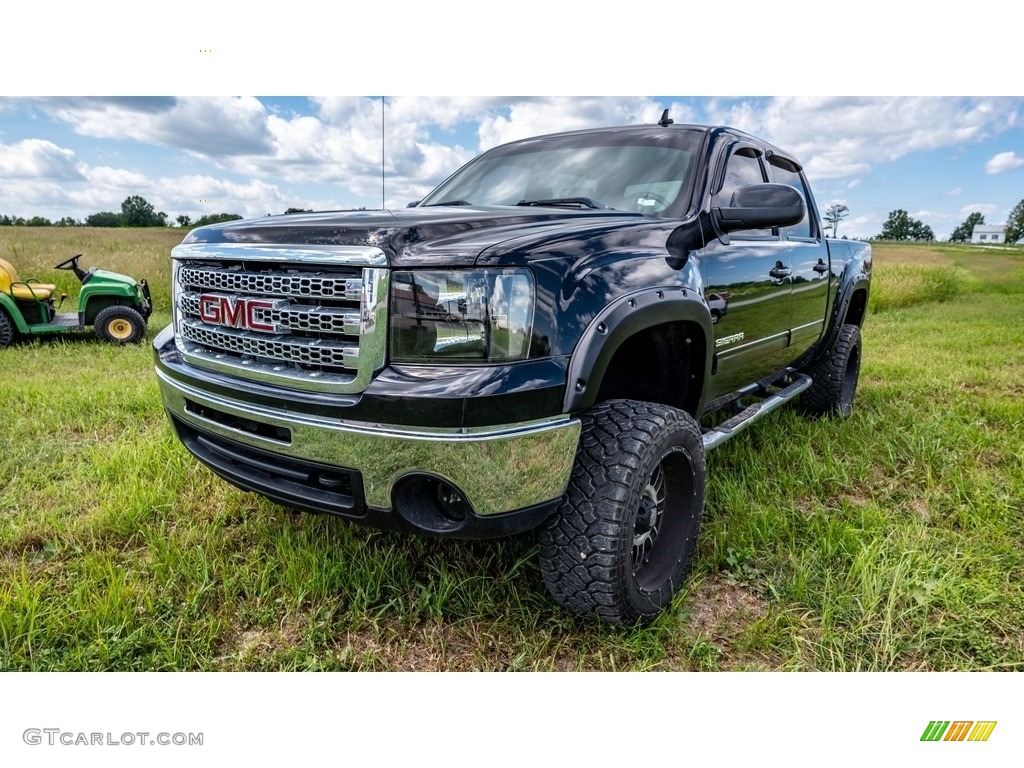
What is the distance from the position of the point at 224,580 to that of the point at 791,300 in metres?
2.99

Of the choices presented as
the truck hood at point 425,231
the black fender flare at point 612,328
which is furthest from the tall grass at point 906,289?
the truck hood at point 425,231

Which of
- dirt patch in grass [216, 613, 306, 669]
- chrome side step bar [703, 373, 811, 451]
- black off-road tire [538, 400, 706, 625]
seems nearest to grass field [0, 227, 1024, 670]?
dirt patch in grass [216, 613, 306, 669]

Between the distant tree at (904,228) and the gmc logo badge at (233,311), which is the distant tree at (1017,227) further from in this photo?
the gmc logo badge at (233,311)

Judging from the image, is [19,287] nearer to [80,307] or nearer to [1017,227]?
[80,307]

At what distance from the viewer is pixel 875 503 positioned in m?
3.06

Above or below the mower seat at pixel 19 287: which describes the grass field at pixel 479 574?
below

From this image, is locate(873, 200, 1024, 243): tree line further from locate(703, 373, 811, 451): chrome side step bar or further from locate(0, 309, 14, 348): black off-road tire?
locate(0, 309, 14, 348): black off-road tire

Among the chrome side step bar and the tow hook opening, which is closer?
the tow hook opening

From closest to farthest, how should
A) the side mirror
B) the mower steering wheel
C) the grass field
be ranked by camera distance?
1. the grass field
2. the side mirror
3. the mower steering wheel

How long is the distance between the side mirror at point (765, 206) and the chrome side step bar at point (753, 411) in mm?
857

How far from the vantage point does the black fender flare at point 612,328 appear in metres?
1.83

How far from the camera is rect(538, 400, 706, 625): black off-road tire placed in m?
1.93

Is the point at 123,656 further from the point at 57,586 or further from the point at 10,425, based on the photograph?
the point at 10,425

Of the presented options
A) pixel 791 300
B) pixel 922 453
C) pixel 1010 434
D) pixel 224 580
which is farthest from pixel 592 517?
pixel 1010 434
